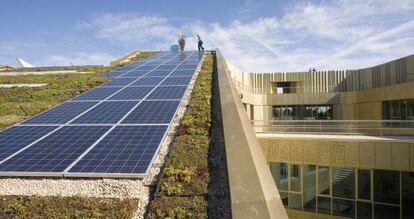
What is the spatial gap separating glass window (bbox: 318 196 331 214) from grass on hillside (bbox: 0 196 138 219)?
1527cm

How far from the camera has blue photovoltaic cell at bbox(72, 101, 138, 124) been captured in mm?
14792

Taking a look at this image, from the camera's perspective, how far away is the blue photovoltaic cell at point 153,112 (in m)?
14.5

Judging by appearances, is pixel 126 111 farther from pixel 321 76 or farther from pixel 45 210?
pixel 321 76

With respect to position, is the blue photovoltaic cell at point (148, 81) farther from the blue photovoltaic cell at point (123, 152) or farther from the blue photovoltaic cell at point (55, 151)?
the blue photovoltaic cell at point (123, 152)

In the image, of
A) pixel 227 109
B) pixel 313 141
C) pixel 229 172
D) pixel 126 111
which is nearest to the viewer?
pixel 229 172

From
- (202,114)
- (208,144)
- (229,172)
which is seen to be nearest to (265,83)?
(202,114)

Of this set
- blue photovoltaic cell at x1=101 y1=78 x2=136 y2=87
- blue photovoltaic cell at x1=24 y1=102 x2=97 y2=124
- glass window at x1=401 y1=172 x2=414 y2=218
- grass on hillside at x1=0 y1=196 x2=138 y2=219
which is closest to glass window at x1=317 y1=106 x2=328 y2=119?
glass window at x1=401 y1=172 x2=414 y2=218

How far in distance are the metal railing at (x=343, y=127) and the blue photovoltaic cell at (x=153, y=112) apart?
8185 mm

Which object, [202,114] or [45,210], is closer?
[45,210]

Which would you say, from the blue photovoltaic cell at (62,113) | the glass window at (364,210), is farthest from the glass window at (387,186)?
the blue photovoltaic cell at (62,113)

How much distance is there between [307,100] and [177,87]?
28183 millimetres

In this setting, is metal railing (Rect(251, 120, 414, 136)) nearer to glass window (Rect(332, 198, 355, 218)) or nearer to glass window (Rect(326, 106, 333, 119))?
glass window (Rect(332, 198, 355, 218))

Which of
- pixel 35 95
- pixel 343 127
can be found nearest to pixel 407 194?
pixel 343 127

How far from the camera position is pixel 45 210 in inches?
354
